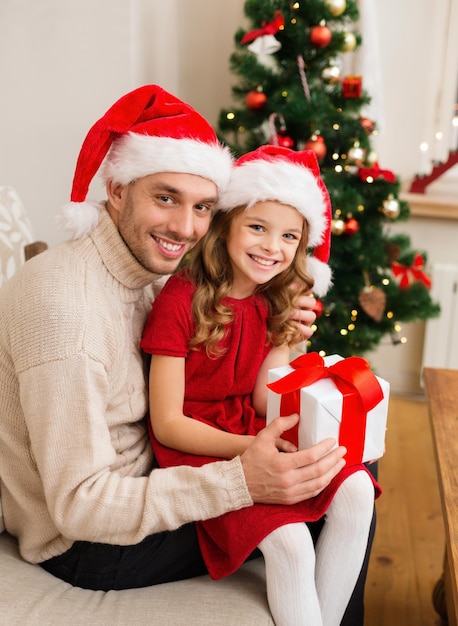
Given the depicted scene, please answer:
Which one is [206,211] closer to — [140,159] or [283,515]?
[140,159]

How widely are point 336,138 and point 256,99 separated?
0.34 metres

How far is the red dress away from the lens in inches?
44.9

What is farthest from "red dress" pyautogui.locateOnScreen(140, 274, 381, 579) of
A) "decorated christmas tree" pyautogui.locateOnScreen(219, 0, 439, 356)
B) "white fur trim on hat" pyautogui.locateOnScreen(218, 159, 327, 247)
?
"decorated christmas tree" pyautogui.locateOnScreen(219, 0, 439, 356)

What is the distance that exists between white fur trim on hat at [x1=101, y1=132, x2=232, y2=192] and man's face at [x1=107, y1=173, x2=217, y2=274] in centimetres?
2

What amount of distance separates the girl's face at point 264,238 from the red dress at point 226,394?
0.39ft

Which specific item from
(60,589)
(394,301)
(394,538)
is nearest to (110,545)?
(60,589)

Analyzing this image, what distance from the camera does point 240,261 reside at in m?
1.37

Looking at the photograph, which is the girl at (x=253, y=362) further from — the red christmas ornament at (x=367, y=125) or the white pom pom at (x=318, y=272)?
the red christmas ornament at (x=367, y=125)

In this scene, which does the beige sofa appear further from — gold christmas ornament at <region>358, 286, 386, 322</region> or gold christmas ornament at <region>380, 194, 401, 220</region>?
gold christmas ornament at <region>380, 194, 401, 220</region>

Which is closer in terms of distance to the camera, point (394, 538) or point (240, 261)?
point (240, 261)

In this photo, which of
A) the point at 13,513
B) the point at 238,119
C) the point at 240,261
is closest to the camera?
the point at 13,513

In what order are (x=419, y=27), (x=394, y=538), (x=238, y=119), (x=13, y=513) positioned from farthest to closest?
(x=419, y=27) → (x=238, y=119) → (x=394, y=538) → (x=13, y=513)

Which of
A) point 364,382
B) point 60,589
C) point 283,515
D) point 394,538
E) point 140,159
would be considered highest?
point 140,159

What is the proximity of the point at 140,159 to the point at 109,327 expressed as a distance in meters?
0.33
